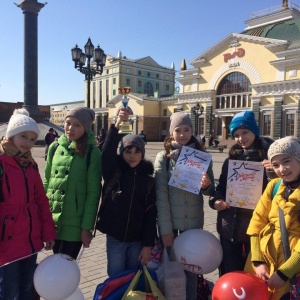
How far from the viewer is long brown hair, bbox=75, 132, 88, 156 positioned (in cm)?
293

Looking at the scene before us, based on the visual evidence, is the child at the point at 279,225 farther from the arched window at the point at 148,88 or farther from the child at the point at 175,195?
the arched window at the point at 148,88

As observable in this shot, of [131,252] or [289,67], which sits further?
[289,67]

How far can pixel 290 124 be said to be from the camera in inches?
1346

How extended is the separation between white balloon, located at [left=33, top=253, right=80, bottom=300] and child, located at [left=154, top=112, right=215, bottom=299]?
33.6 inches

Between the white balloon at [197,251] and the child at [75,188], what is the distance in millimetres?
819

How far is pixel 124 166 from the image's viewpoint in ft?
9.71

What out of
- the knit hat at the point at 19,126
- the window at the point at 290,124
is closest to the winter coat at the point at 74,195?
the knit hat at the point at 19,126

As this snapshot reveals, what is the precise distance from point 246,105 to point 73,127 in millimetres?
39012

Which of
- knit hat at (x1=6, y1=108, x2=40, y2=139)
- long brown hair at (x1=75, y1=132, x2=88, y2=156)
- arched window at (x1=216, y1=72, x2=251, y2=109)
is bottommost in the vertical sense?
long brown hair at (x1=75, y1=132, x2=88, y2=156)

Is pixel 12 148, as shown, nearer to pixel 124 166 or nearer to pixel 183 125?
pixel 124 166

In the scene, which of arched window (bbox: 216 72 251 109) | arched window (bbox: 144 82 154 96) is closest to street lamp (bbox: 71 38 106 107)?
arched window (bbox: 216 72 251 109)

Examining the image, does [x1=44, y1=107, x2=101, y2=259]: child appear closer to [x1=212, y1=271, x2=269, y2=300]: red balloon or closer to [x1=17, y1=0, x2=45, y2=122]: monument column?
[x1=212, y1=271, x2=269, y2=300]: red balloon

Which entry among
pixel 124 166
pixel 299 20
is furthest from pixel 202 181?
pixel 299 20

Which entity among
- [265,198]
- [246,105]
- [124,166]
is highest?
[246,105]
